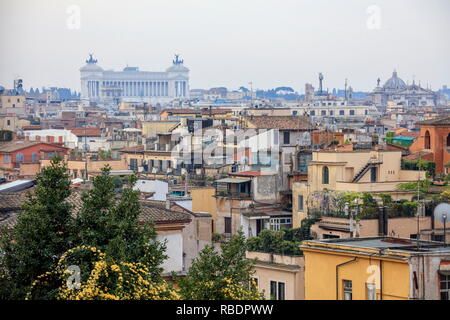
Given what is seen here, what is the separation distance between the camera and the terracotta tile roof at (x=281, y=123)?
57.1 ft

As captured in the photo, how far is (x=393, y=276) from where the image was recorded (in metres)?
6.70

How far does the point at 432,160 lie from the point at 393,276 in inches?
330

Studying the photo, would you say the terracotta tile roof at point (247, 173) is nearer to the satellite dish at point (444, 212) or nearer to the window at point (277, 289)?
the window at point (277, 289)

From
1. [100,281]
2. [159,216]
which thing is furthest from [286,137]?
[100,281]

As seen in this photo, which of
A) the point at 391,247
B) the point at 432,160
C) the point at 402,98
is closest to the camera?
the point at 391,247

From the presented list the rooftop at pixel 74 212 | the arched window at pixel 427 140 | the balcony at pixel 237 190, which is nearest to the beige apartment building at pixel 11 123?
the arched window at pixel 427 140

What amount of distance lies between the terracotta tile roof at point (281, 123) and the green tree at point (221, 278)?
1032cm

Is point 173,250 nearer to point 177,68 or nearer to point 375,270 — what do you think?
point 375,270

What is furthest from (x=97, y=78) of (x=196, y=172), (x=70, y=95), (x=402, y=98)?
(x=196, y=172)

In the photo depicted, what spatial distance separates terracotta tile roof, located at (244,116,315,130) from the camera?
57.1 feet

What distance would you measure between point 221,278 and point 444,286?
122cm

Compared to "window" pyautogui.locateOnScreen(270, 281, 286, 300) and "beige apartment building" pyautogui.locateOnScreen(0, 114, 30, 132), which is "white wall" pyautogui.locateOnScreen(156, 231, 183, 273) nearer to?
"window" pyautogui.locateOnScreen(270, 281, 286, 300)

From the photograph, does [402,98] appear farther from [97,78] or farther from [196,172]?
[196,172]

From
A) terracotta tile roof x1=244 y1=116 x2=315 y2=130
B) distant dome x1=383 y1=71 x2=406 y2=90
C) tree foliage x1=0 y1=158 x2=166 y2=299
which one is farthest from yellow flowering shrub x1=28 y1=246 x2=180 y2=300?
distant dome x1=383 y1=71 x2=406 y2=90
